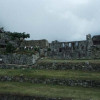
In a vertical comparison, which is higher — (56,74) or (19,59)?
(19,59)

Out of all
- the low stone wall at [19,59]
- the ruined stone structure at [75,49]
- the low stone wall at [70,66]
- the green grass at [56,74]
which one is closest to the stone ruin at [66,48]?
the ruined stone structure at [75,49]

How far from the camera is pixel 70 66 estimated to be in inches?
1174

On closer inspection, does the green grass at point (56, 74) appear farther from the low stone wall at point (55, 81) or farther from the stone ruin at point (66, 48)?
the stone ruin at point (66, 48)

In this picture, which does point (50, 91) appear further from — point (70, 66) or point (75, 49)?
point (75, 49)

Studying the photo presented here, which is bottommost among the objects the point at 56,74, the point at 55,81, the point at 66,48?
the point at 55,81

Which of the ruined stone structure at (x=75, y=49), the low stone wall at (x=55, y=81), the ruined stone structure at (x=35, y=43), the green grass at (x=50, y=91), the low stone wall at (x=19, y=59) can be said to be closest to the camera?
the green grass at (x=50, y=91)

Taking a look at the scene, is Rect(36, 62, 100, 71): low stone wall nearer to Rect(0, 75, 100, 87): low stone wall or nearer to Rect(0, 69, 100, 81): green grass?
Rect(0, 69, 100, 81): green grass

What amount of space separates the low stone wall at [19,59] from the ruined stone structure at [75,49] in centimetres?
542

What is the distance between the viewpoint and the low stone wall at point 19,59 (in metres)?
35.2

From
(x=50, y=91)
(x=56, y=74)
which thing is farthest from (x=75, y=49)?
(x=50, y=91)

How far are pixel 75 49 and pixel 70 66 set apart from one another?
18.8 metres

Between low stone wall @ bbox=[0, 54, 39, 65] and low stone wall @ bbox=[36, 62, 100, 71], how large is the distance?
11.8 feet

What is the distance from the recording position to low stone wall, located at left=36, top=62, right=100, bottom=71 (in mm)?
28569

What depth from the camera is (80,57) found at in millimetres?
37625
